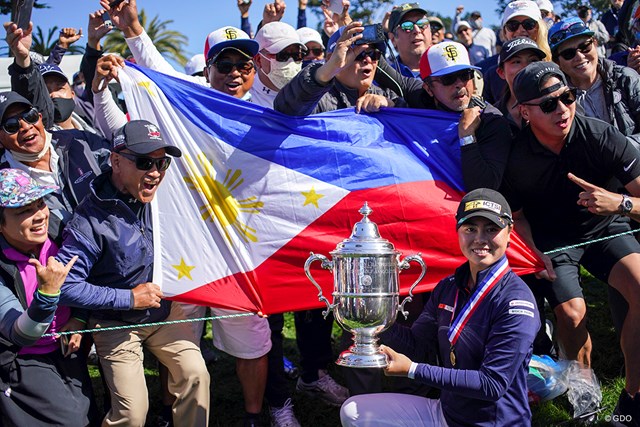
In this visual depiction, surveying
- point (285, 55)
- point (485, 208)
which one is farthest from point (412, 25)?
point (485, 208)

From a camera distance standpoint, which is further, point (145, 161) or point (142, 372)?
point (142, 372)

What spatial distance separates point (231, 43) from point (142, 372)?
2401 millimetres

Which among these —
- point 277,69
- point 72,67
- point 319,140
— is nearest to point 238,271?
point 319,140

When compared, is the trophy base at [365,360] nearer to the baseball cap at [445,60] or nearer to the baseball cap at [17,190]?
the baseball cap at [17,190]

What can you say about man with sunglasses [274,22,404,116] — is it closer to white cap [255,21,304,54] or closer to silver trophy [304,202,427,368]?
white cap [255,21,304,54]

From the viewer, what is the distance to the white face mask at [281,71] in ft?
19.5

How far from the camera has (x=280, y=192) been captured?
16.4 ft

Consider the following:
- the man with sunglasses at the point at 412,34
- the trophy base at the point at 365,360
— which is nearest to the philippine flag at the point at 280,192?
the trophy base at the point at 365,360

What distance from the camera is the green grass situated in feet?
17.2

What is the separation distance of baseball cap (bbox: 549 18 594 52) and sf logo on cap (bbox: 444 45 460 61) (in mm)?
903

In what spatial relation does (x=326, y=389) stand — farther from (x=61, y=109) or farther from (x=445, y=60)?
(x=61, y=109)

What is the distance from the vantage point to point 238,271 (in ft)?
16.0

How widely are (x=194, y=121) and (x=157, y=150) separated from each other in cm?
60

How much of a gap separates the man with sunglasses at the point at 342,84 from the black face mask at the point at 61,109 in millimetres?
2082
